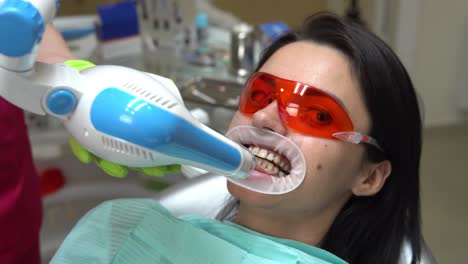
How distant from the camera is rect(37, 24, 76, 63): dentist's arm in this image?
0.95 metres

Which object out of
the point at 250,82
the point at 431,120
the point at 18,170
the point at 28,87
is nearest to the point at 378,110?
the point at 250,82

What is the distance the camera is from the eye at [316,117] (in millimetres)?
985

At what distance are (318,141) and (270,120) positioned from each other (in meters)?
0.09

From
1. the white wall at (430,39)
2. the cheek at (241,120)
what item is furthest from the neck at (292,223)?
the white wall at (430,39)

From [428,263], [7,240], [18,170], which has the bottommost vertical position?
[7,240]

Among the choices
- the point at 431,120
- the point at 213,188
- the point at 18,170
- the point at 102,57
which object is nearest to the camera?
the point at 18,170

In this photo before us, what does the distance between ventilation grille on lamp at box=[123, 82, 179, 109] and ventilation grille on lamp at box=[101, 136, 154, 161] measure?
0.21 ft

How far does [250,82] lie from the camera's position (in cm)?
107

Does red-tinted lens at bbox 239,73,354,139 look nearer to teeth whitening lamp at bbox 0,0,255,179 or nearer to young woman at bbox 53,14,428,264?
young woman at bbox 53,14,428,264

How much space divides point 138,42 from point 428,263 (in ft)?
4.00

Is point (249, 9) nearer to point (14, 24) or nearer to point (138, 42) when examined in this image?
point (138, 42)

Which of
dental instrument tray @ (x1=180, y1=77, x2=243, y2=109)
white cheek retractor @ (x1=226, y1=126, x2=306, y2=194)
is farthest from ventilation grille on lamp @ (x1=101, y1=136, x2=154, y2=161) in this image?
dental instrument tray @ (x1=180, y1=77, x2=243, y2=109)

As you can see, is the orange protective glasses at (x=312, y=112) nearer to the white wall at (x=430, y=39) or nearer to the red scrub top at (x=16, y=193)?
the red scrub top at (x=16, y=193)

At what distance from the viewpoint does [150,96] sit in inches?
28.3
